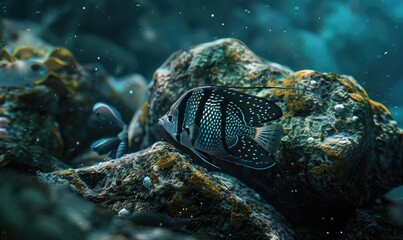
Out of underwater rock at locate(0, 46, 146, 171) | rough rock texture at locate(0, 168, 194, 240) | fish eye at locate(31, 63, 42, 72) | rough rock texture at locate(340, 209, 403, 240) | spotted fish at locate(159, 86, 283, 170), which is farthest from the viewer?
fish eye at locate(31, 63, 42, 72)

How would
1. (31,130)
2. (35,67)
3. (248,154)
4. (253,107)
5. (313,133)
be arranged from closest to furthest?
(253,107), (248,154), (313,133), (31,130), (35,67)

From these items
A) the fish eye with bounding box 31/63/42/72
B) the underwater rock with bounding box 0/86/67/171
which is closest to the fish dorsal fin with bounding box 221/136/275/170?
the underwater rock with bounding box 0/86/67/171

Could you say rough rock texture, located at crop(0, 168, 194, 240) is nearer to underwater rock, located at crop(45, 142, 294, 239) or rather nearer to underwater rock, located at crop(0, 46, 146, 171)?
underwater rock, located at crop(45, 142, 294, 239)

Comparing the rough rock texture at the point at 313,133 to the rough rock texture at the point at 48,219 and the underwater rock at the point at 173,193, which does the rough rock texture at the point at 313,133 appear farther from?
the rough rock texture at the point at 48,219

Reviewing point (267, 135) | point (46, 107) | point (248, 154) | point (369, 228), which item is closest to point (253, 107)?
point (267, 135)

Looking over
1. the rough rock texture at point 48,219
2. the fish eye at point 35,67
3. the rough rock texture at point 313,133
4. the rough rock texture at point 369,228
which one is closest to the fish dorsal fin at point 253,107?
the rough rock texture at point 313,133

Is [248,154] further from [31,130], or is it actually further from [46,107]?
[46,107]
